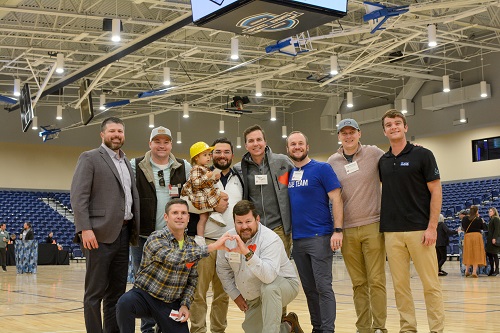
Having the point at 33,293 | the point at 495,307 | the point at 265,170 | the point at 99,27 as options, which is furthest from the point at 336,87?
the point at 265,170

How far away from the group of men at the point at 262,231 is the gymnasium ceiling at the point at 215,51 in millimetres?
10119

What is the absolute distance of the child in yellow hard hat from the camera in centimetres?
511

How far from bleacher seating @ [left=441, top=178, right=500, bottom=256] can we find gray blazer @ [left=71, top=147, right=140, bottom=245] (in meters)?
17.7

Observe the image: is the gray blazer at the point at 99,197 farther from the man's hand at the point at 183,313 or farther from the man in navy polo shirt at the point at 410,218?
the man in navy polo shirt at the point at 410,218

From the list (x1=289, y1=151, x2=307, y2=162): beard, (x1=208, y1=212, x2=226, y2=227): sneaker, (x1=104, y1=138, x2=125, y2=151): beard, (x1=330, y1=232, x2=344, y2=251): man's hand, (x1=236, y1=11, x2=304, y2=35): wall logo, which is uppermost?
(x1=236, y1=11, x2=304, y2=35): wall logo

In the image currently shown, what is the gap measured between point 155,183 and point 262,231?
97 cm

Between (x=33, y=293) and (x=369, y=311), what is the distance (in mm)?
7411

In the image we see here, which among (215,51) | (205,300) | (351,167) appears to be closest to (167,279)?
(205,300)

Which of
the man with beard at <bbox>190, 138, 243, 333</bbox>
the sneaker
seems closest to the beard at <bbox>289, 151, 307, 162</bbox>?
the man with beard at <bbox>190, 138, 243, 333</bbox>

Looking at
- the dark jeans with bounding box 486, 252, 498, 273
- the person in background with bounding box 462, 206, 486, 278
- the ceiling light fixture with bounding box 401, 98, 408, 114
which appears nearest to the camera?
the person in background with bounding box 462, 206, 486, 278

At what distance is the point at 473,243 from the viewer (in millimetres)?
14000

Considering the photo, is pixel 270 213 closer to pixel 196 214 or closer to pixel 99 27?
pixel 196 214

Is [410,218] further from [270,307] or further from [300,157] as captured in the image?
[270,307]

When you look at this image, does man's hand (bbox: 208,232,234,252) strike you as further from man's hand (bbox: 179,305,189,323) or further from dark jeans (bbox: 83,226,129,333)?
dark jeans (bbox: 83,226,129,333)
